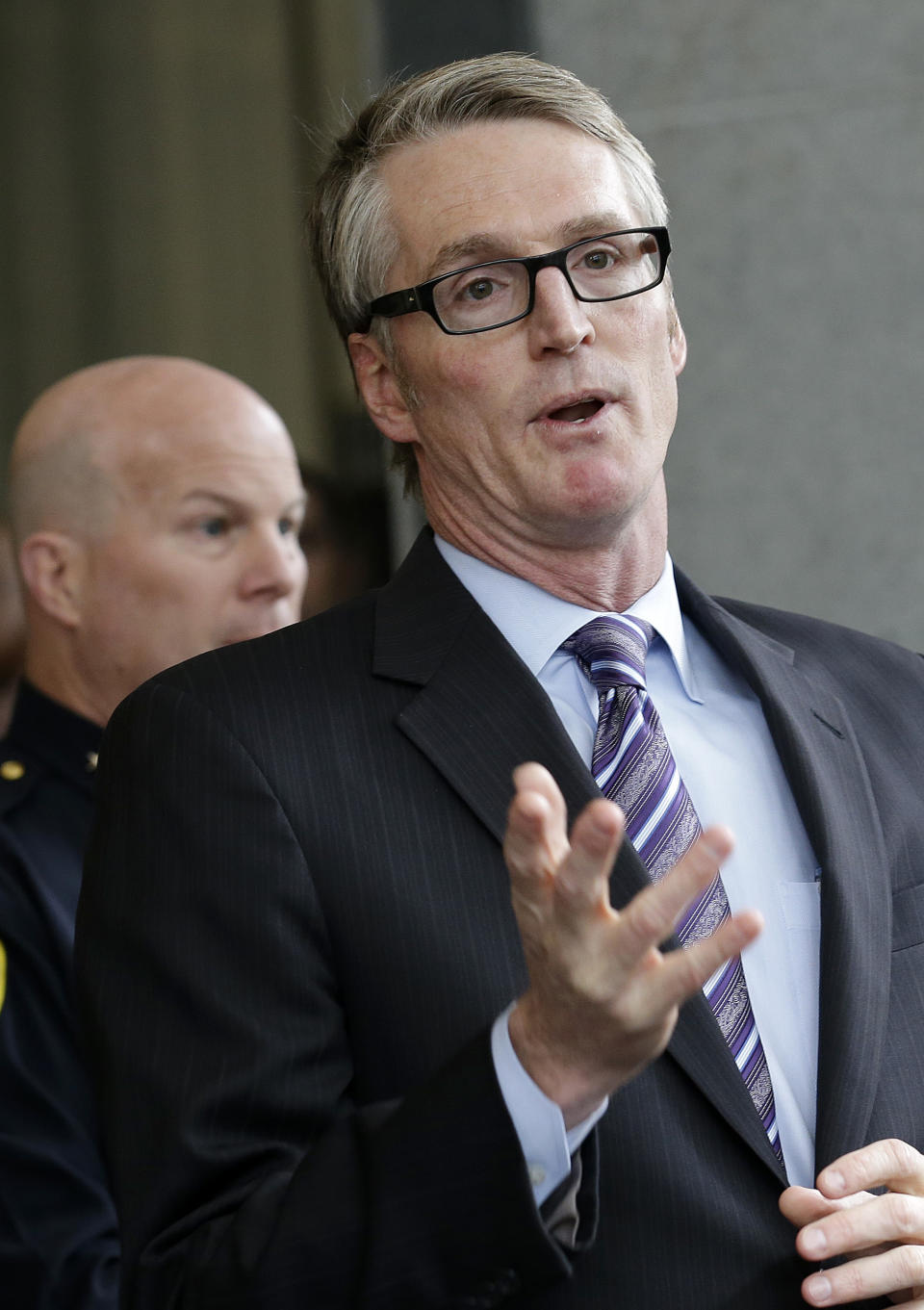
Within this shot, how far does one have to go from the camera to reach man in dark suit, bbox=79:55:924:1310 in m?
1.22

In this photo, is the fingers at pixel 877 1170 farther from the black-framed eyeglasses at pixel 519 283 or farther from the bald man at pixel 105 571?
the bald man at pixel 105 571


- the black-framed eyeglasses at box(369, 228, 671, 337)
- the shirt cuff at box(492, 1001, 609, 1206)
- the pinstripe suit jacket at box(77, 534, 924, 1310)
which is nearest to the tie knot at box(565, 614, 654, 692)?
the pinstripe suit jacket at box(77, 534, 924, 1310)

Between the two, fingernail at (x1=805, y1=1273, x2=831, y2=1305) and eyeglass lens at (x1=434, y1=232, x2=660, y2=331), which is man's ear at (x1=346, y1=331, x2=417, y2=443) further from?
fingernail at (x1=805, y1=1273, x2=831, y2=1305)

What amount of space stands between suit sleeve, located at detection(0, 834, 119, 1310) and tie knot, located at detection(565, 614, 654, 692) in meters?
0.99

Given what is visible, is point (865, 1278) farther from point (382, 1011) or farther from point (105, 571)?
point (105, 571)

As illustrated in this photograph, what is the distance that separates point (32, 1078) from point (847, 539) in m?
2.08

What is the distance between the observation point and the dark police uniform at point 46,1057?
6.57ft

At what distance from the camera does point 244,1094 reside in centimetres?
134

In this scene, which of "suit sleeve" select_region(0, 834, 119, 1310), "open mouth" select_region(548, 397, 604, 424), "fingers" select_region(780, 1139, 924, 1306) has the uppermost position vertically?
"open mouth" select_region(548, 397, 604, 424)

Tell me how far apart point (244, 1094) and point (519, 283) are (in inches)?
34.5

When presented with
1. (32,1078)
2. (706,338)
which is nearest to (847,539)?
(706,338)

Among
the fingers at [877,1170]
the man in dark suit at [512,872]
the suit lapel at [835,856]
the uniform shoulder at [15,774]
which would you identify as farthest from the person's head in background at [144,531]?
the fingers at [877,1170]

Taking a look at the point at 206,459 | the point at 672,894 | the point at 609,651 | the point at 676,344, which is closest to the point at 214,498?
the point at 206,459

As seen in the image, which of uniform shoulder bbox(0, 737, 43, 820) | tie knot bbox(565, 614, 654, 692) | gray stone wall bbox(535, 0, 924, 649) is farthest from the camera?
gray stone wall bbox(535, 0, 924, 649)
